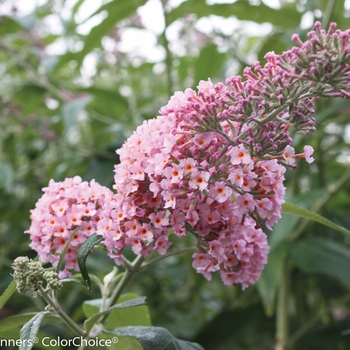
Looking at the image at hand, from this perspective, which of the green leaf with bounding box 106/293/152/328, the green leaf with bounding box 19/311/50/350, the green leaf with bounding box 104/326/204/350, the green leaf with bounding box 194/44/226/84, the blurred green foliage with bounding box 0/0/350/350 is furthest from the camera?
the green leaf with bounding box 194/44/226/84

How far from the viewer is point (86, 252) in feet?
2.56

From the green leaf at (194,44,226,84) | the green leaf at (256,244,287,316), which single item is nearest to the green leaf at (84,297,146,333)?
the green leaf at (256,244,287,316)

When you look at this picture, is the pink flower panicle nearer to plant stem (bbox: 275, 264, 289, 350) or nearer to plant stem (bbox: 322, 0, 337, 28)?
plant stem (bbox: 275, 264, 289, 350)

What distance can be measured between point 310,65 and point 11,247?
1562 mm

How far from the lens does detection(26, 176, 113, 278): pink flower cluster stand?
0.86m

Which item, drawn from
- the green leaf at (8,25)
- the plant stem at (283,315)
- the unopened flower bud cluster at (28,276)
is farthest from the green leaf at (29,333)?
the green leaf at (8,25)

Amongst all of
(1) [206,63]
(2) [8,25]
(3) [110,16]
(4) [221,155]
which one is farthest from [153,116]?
(4) [221,155]

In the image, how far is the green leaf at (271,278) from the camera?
126cm

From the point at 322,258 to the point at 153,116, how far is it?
879 millimetres

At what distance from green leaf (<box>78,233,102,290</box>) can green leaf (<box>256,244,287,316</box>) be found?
1.93 ft

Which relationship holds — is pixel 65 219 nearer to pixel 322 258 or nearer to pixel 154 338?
pixel 154 338

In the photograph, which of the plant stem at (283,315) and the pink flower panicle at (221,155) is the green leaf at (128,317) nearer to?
the pink flower panicle at (221,155)

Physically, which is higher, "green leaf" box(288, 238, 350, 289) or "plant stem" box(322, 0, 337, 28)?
"plant stem" box(322, 0, 337, 28)

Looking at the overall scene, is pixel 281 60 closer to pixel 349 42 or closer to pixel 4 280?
pixel 349 42
